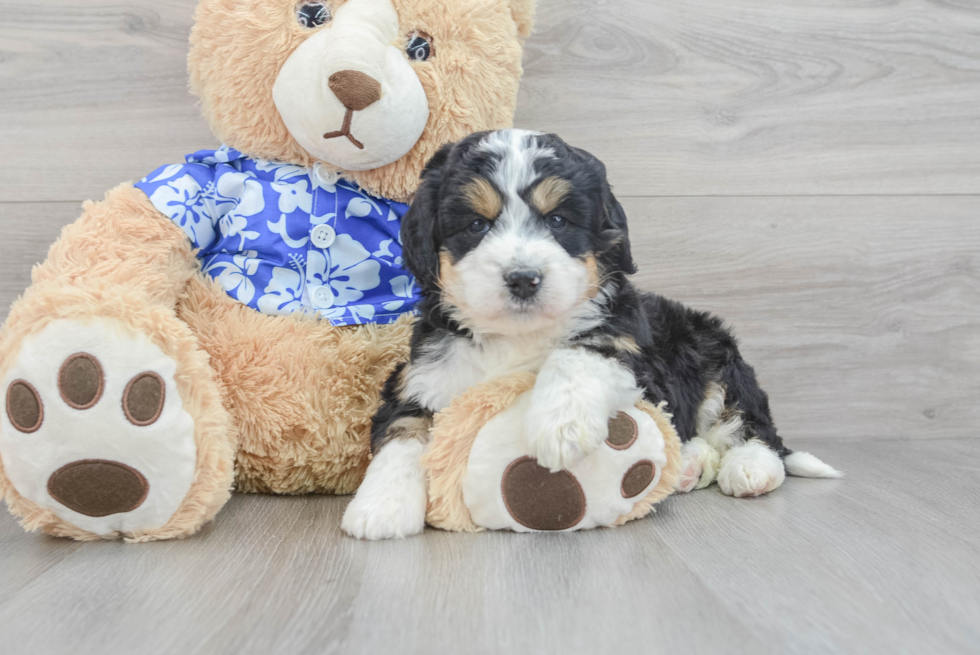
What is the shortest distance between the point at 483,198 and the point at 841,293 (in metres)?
1.68

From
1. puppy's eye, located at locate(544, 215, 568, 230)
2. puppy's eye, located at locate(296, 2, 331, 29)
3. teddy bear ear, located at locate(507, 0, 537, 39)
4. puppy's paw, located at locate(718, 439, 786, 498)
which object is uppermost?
teddy bear ear, located at locate(507, 0, 537, 39)

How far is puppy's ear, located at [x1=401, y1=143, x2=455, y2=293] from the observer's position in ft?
5.11

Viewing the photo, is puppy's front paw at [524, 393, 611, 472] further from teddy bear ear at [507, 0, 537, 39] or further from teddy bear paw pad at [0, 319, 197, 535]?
Result: teddy bear ear at [507, 0, 537, 39]

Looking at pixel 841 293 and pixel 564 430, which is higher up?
pixel 841 293

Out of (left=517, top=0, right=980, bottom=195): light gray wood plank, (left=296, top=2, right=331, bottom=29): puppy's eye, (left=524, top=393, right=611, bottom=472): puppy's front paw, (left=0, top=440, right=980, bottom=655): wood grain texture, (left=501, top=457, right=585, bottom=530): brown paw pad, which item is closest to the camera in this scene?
(left=0, top=440, right=980, bottom=655): wood grain texture

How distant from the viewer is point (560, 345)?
1.59m

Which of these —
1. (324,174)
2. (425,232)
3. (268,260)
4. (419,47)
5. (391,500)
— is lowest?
(391,500)

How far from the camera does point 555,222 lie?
1.51m

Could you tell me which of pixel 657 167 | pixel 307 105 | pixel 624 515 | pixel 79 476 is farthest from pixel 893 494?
pixel 79 476

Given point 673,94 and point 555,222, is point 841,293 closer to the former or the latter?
point 673,94

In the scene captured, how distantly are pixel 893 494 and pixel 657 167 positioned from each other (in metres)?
1.23

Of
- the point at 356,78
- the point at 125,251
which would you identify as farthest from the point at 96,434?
the point at 356,78

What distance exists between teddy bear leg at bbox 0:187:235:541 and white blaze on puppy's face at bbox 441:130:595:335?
0.57m

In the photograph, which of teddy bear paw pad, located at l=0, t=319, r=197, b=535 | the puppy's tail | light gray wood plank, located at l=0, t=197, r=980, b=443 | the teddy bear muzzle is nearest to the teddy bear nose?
the teddy bear muzzle
